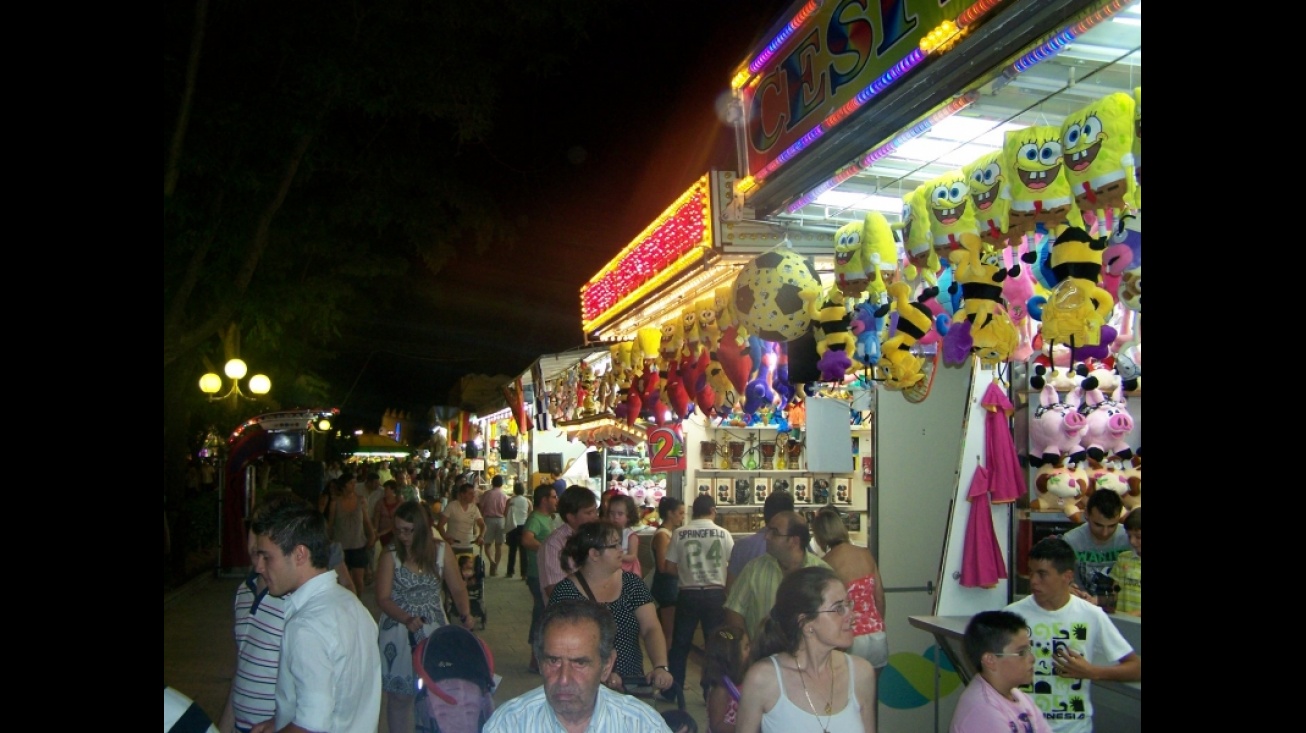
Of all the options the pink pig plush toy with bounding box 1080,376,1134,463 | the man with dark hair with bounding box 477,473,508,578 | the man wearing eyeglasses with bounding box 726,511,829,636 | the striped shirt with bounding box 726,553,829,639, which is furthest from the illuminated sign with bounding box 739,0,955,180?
the man with dark hair with bounding box 477,473,508,578

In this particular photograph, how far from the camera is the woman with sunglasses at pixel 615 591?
220 inches

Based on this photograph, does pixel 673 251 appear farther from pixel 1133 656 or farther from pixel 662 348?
pixel 1133 656

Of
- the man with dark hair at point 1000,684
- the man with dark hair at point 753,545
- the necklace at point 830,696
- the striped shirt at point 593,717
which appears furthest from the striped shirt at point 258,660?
the man with dark hair at point 753,545

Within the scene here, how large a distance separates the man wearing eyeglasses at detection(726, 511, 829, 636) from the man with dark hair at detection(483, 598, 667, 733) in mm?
2950

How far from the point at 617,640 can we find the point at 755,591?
1115mm

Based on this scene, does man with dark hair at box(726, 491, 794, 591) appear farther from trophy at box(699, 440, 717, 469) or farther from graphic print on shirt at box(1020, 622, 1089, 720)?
trophy at box(699, 440, 717, 469)

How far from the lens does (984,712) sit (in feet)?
13.0

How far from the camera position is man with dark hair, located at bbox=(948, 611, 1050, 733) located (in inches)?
156

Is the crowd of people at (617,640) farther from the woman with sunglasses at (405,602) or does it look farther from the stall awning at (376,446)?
the stall awning at (376,446)

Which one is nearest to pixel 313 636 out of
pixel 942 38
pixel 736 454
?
pixel 942 38

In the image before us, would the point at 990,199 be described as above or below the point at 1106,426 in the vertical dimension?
above

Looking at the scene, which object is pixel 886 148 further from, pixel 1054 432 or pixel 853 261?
pixel 1054 432

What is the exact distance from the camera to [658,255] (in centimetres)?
964

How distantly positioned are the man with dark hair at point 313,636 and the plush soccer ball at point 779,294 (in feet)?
10.6
